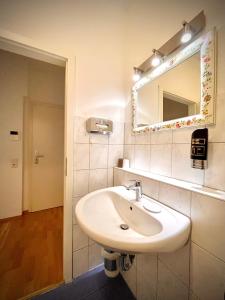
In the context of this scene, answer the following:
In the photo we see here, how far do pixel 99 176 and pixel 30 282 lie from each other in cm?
107

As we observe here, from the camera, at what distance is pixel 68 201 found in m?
1.13

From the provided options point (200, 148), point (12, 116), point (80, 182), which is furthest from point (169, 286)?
point (12, 116)

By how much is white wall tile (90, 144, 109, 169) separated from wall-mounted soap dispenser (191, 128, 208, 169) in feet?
2.57

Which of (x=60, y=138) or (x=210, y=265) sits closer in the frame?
(x=210, y=265)

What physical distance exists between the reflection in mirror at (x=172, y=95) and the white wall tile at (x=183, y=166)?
210 mm

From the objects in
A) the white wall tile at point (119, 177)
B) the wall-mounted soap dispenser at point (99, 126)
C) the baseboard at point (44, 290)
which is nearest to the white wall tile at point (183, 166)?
the white wall tile at point (119, 177)

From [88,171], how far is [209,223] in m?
0.92

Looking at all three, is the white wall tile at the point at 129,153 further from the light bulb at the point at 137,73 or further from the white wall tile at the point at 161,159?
the light bulb at the point at 137,73

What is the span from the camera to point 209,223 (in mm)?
551

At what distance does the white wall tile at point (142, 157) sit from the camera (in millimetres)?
1089

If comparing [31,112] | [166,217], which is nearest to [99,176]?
[166,217]

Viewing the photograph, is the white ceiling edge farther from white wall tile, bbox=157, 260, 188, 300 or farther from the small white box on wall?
white wall tile, bbox=157, 260, 188, 300

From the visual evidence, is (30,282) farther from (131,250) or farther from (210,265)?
(210,265)

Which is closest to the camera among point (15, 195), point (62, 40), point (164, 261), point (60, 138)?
point (164, 261)
